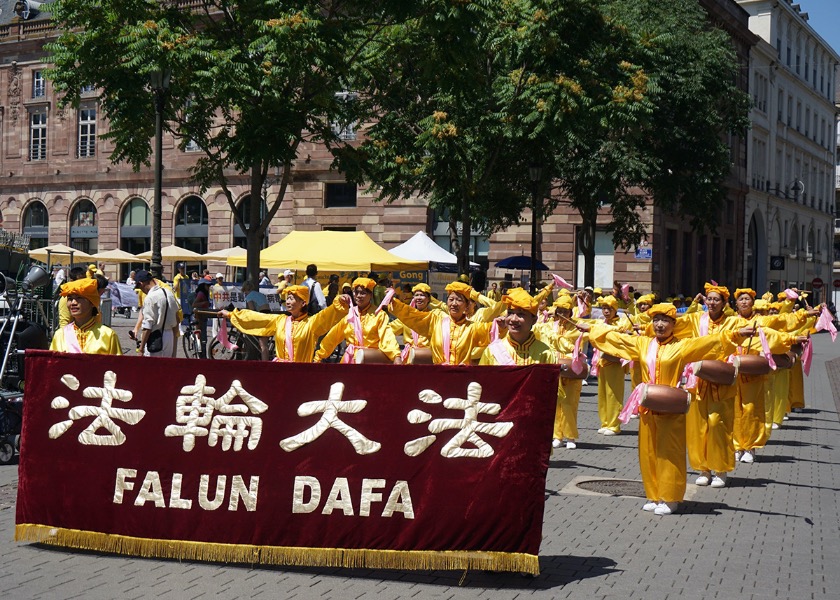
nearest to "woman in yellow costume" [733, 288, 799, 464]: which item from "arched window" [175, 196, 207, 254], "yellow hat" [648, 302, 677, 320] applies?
"yellow hat" [648, 302, 677, 320]

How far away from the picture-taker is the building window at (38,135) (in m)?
51.0

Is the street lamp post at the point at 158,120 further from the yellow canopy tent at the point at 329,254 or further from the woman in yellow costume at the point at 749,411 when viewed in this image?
the woman in yellow costume at the point at 749,411

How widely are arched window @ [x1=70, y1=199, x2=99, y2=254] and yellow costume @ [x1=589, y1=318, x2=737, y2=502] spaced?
141ft

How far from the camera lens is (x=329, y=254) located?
24.1 metres

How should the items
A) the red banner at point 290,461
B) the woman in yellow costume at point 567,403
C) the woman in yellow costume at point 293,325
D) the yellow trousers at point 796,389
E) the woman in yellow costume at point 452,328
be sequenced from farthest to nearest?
the yellow trousers at point 796,389 → the woman in yellow costume at point 567,403 → the woman in yellow costume at point 452,328 → the woman in yellow costume at point 293,325 → the red banner at point 290,461

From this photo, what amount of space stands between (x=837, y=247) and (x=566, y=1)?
3025 inches

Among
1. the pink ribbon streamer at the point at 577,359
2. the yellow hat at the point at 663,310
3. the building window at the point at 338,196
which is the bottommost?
the pink ribbon streamer at the point at 577,359

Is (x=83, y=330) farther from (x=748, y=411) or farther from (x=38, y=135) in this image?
(x=38, y=135)

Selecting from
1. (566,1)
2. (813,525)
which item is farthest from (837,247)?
(813,525)

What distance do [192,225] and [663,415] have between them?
1549 inches

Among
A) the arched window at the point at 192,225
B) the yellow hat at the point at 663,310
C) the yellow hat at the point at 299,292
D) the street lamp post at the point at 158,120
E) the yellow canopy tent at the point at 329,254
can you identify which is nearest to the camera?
the yellow hat at the point at 663,310

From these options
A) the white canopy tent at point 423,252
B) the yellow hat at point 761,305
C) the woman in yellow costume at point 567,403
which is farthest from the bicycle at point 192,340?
the yellow hat at point 761,305

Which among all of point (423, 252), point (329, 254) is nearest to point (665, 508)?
point (329, 254)

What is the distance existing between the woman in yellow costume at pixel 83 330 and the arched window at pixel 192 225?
38385 millimetres
